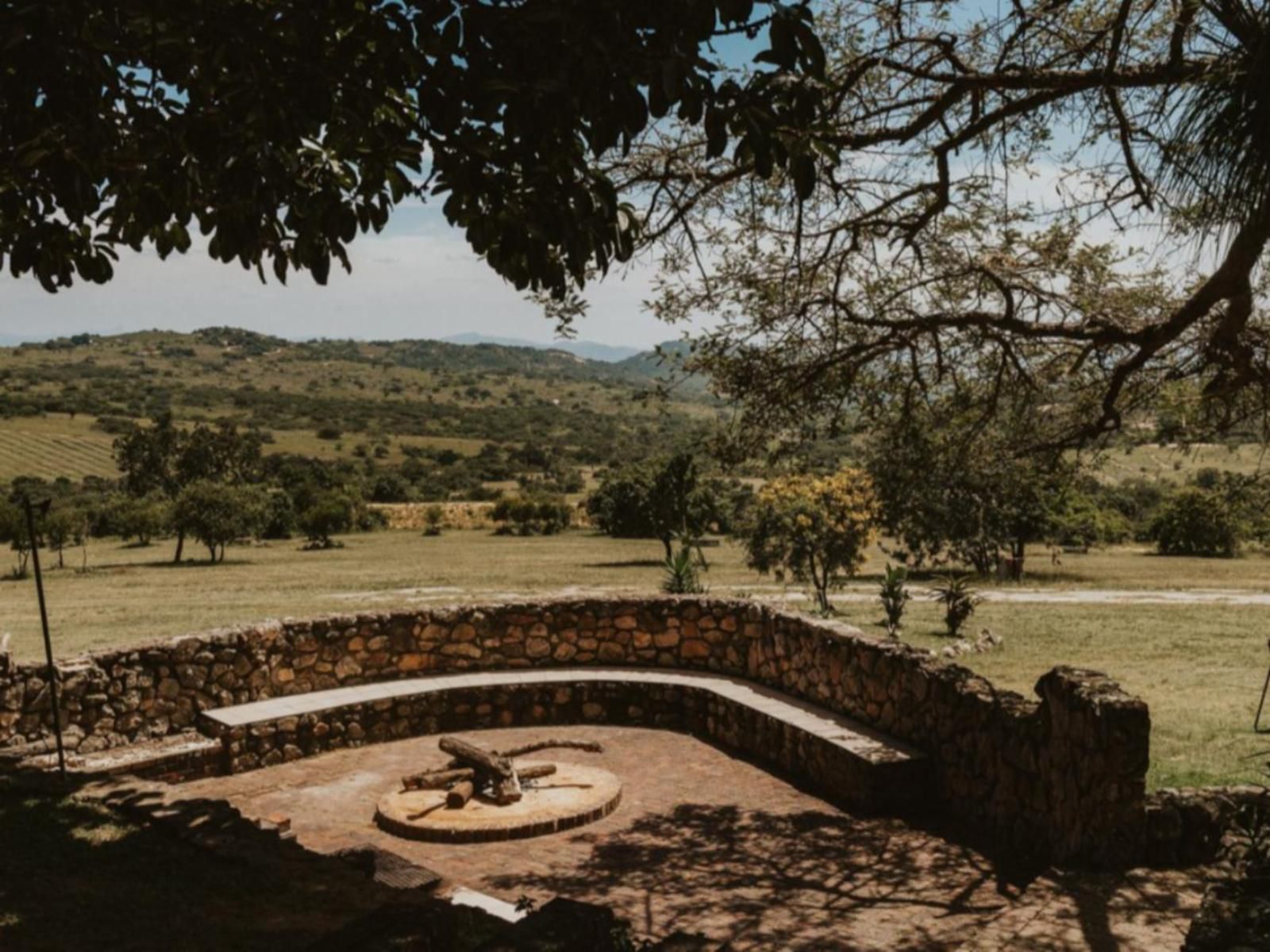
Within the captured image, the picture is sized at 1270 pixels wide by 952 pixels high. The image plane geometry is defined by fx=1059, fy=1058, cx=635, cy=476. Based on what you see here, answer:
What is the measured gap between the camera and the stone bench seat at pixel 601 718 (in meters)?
9.37

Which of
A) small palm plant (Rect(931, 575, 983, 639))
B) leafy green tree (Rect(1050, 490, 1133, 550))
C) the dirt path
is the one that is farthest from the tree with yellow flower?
leafy green tree (Rect(1050, 490, 1133, 550))

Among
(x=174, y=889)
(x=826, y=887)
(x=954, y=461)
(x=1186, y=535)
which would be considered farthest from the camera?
(x=1186, y=535)

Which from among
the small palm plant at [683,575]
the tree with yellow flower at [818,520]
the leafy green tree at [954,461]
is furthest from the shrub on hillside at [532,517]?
the leafy green tree at [954,461]

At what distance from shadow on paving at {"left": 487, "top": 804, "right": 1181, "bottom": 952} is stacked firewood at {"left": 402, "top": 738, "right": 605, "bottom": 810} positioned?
101 centimetres

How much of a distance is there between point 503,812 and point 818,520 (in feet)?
44.9

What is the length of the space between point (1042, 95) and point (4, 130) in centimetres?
587

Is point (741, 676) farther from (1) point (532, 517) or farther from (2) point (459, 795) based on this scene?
(1) point (532, 517)

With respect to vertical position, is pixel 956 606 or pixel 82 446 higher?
pixel 82 446

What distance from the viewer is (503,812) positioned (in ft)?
30.6

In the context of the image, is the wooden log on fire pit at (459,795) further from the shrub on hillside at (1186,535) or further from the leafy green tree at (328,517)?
the leafy green tree at (328,517)

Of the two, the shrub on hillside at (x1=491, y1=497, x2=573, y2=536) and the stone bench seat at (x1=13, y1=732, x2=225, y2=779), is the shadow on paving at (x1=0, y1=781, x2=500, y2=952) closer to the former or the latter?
the stone bench seat at (x1=13, y1=732, x2=225, y2=779)

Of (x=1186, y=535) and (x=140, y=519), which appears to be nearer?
(x=1186, y=535)

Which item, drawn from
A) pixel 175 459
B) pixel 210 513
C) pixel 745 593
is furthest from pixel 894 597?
pixel 175 459

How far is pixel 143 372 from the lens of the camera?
128m
